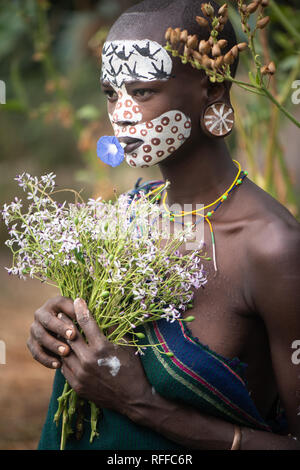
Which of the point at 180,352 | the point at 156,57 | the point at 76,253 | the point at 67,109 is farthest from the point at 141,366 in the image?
the point at 67,109

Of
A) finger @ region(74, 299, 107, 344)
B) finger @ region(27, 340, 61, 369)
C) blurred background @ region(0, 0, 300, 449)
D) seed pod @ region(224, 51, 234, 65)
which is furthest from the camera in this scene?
blurred background @ region(0, 0, 300, 449)

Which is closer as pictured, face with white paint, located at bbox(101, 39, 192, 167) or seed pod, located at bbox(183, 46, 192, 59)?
seed pod, located at bbox(183, 46, 192, 59)

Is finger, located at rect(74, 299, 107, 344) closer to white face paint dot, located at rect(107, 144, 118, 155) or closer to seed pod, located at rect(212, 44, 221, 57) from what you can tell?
white face paint dot, located at rect(107, 144, 118, 155)

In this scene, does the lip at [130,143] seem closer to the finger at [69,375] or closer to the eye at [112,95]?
the eye at [112,95]

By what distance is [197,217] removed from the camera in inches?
64.6

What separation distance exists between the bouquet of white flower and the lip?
136 mm

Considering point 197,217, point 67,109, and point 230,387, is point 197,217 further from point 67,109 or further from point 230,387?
point 67,109

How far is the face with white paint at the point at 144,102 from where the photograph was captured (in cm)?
149

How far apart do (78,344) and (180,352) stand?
274 mm

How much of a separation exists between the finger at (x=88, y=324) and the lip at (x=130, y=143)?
0.45 meters

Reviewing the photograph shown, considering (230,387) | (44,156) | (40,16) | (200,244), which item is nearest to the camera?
(230,387)

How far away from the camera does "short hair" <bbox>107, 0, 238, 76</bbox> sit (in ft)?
4.90

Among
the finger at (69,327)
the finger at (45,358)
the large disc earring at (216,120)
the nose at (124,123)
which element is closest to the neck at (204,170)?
the large disc earring at (216,120)

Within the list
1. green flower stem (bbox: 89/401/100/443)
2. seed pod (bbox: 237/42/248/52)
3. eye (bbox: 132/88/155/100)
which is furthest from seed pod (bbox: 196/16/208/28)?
green flower stem (bbox: 89/401/100/443)
